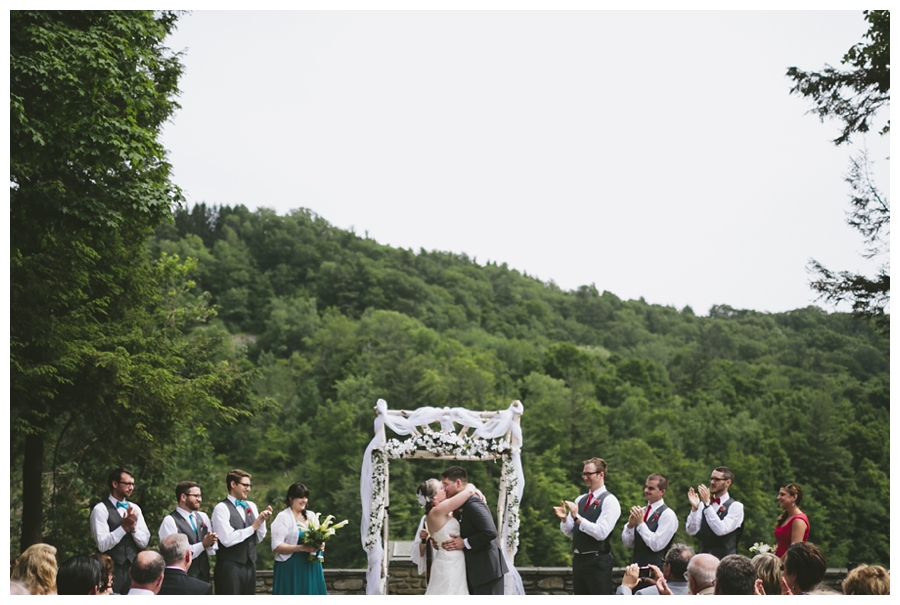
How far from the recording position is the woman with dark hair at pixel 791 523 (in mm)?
7234

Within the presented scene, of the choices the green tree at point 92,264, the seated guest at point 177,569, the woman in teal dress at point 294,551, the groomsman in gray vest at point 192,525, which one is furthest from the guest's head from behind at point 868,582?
the green tree at point 92,264

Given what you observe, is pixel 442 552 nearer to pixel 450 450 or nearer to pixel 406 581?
pixel 450 450

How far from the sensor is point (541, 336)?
61719mm

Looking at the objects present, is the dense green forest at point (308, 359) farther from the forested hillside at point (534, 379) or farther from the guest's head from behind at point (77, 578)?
the guest's head from behind at point (77, 578)

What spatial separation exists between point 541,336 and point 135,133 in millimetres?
52166

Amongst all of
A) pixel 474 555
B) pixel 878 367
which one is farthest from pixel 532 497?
pixel 474 555

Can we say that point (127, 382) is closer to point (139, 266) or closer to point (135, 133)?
point (139, 266)

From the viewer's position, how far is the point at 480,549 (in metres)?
7.25

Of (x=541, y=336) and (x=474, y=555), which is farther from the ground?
(x=541, y=336)

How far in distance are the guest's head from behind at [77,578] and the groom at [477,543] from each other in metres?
2.87

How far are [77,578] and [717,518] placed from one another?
5.12 m

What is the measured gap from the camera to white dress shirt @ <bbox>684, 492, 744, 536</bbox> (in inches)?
303

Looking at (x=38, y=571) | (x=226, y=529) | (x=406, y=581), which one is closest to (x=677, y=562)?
(x=38, y=571)

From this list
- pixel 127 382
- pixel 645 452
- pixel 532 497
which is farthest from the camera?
pixel 645 452
